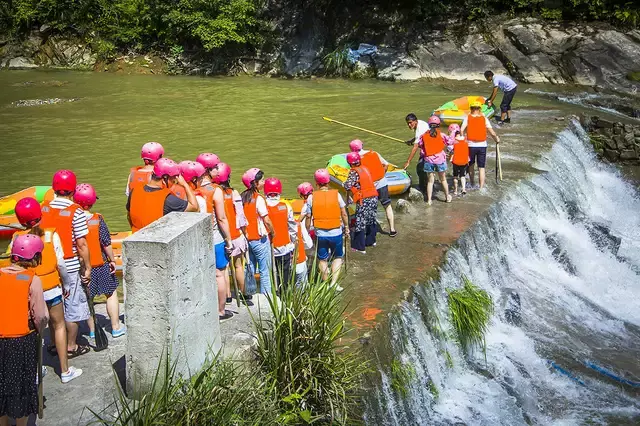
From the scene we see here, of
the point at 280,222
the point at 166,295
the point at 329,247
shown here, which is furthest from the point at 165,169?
the point at 329,247

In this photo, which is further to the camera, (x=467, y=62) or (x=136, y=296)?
(x=467, y=62)

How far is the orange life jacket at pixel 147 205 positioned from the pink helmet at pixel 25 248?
1.60 meters

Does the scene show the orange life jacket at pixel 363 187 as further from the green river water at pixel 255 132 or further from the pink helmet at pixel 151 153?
the pink helmet at pixel 151 153

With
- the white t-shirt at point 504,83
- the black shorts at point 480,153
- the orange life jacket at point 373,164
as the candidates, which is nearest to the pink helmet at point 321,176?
the orange life jacket at point 373,164

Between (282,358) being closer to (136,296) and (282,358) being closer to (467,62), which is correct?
(136,296)

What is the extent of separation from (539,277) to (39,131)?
520 inches

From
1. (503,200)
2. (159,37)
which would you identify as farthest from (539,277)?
(159,37)

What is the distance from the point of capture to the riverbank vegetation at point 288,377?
522 cm

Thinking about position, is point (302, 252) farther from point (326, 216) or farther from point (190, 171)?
point (190, 171)

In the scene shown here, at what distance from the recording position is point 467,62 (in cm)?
2548

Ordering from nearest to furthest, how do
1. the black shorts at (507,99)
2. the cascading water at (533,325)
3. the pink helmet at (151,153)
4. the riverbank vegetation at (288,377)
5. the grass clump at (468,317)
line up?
the riverbank vegetation at (288,377) → the pink helmet at (151,153) → the cascading water at (533,325) → the grass clump at (468,317) → the black shorts at (507,99)

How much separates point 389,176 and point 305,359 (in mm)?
7563

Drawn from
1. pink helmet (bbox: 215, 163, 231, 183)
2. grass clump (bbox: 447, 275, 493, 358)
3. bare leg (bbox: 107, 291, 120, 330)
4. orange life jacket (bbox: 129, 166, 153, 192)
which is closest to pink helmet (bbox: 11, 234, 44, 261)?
bare leg (bbox: 107, 291, 120, 330)

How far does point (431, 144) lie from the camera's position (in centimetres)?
1180
